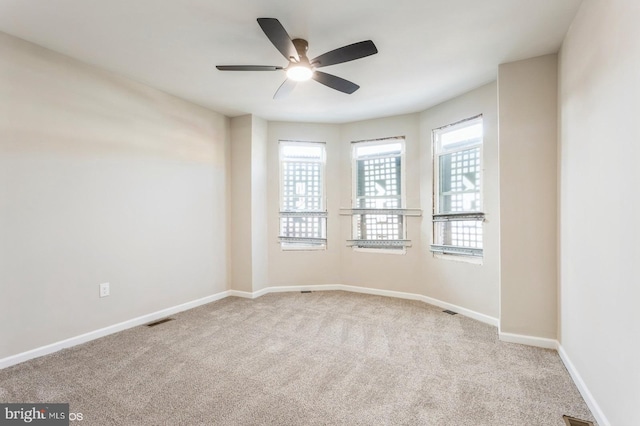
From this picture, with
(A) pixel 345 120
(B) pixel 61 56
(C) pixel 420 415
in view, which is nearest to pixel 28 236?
(B) pixel 61 56

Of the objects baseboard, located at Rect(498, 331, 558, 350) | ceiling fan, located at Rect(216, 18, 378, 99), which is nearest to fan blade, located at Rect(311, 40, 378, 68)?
ceiling fan, located at Rect(216, 18, 378, 99)

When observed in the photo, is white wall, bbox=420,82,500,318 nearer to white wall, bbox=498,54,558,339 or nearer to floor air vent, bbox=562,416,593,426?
white wall, bbox=498,54,558,339

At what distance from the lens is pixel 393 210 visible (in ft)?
14.6

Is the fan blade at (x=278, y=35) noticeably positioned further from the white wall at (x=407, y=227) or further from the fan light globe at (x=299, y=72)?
the white wall at (x=407, y=227)

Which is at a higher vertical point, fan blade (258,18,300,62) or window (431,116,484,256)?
fan blade (258,18,300,62)

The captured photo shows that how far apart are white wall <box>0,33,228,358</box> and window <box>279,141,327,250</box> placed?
1.25 metres

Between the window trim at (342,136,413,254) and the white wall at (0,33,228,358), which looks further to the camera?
the window trim at (342,136,413,254)

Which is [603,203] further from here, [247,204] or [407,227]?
[247,204]

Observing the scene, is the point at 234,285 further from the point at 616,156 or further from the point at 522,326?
the point at 616,156

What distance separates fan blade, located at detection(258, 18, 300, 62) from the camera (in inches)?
74.0

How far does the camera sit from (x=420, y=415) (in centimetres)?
182

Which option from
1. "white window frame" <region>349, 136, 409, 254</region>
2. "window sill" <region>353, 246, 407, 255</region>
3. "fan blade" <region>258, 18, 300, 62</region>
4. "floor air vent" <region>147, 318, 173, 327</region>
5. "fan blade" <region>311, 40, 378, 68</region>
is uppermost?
"fan blade" <region>258, 18, 300, 62</region>

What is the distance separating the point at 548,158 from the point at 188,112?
13.0 feet

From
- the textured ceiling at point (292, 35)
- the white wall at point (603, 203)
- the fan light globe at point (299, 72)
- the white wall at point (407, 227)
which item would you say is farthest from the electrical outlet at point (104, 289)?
the white wall at point (603, 203)
